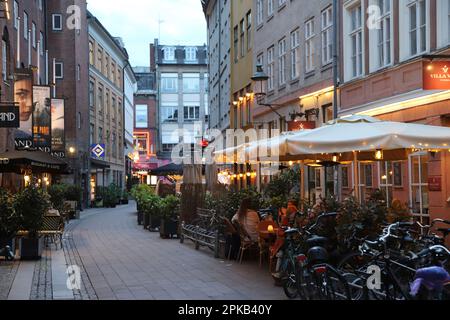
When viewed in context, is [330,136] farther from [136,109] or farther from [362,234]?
[136,109]

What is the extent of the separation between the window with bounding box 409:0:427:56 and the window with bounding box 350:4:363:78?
124 inches

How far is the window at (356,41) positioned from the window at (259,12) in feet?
35.7

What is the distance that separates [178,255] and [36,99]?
42.9ft

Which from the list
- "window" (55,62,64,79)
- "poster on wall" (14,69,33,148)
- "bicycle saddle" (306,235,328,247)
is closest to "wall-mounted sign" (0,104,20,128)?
"poster on wall" (14,69,33,148)

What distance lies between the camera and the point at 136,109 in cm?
9225

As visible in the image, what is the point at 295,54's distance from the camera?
25.1 metres

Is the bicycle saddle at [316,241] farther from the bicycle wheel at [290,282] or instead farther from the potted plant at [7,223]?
the potted plant at [7,223]

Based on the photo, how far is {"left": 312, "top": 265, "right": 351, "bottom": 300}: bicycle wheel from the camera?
6.65m

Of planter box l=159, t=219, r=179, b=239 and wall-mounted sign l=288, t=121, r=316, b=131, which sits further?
wall-mounted sign l=288, t=121, r=316, b=131

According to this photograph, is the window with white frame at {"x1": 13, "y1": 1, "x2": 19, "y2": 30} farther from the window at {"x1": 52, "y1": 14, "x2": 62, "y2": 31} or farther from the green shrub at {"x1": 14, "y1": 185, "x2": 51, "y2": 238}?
the green shrub at {"x1": 14, "y1": 185, "x2": 51, "y2": 238}

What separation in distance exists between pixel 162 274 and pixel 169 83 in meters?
79.2

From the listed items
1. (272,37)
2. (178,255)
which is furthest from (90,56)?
(178,255)

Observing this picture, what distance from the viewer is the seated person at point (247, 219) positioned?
496 inches

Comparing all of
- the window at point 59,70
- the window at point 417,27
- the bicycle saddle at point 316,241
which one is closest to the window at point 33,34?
the window at point 59,70
